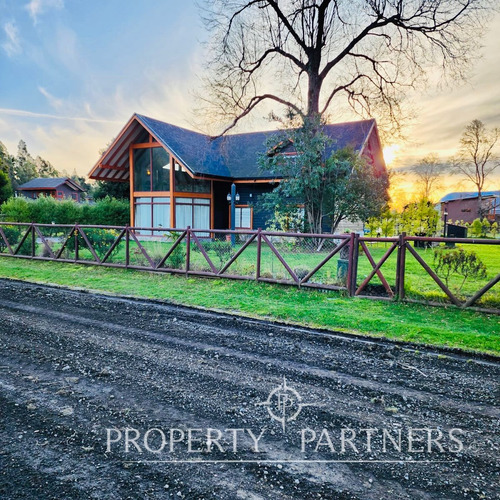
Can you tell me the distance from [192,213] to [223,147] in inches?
158

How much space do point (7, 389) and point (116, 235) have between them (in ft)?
26.6

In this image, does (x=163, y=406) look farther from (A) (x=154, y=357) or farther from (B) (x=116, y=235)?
(B) (x=116, y=235)

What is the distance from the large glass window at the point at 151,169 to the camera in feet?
63.0

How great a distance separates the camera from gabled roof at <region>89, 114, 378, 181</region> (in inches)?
727

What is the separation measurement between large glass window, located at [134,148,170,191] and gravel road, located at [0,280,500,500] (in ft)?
49.8

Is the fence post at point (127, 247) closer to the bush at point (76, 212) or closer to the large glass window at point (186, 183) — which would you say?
the large glass window at point (186, 183)

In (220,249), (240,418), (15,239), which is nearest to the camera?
(240,418)

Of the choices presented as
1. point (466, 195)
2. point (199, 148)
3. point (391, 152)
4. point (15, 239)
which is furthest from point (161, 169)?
Answer: point (466, 195)

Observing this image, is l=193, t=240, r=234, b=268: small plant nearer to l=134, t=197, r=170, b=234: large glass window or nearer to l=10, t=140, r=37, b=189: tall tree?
l=134, t=197, r=170, b=234: large glass window

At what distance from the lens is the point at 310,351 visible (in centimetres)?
452

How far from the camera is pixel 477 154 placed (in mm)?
38500

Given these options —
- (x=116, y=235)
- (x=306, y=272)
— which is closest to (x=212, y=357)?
(x=306, y=272)

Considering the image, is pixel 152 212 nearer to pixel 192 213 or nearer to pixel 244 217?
pixel 192 213

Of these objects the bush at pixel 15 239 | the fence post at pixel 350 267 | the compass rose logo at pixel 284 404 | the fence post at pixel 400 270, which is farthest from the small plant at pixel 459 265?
the bush at pixel 15 239
